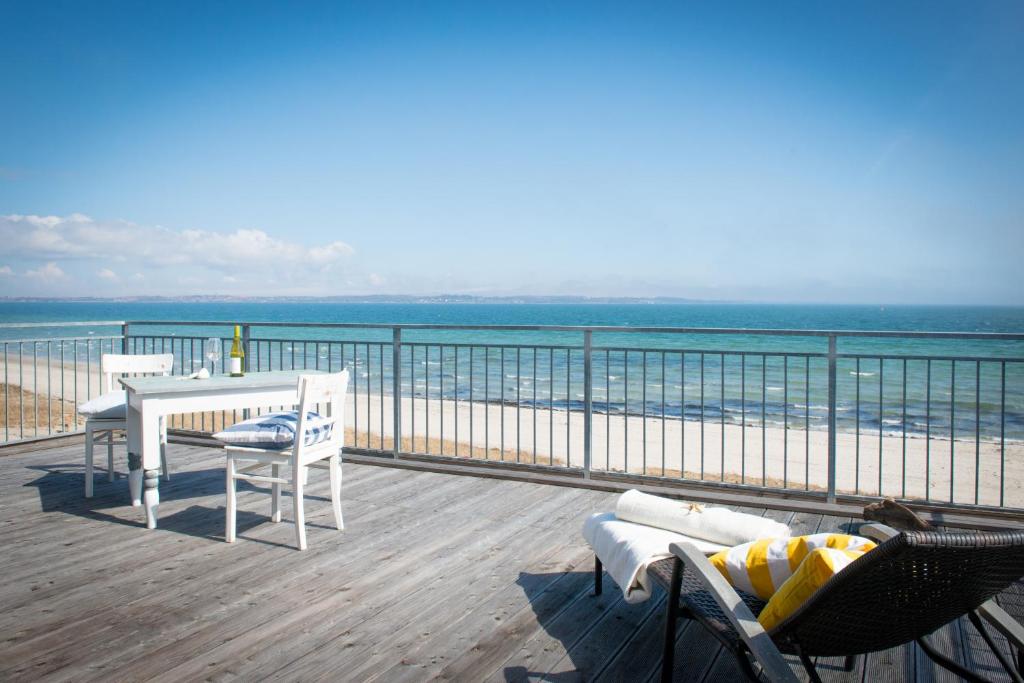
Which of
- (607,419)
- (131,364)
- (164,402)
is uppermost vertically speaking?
(131,364)

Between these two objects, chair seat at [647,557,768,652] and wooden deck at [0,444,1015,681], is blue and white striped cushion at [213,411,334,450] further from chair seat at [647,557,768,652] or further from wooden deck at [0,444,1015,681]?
chair seat at [647,557,768,652]

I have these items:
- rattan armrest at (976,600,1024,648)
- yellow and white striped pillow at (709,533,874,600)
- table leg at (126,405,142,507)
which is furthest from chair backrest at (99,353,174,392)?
rattan armrest at (976,600,1024,648)

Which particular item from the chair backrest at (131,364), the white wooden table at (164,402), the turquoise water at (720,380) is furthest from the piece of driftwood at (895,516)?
the chair backrest at (131,364)

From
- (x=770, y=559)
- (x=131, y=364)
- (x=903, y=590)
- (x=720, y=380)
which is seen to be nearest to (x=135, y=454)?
(x=131, y=364)

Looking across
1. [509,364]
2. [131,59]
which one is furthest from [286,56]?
[509,364]

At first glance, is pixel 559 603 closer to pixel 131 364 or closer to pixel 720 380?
pixel 131 364

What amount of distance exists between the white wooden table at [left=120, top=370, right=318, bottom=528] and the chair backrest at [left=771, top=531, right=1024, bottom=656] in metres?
3.09

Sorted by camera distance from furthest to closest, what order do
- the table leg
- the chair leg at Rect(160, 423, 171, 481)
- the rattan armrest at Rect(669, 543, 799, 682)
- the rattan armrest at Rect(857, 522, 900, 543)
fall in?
1. the chair leg at Rect(160, 423, 171, 481)
2. the table leg
3. the rattan armrest at Rect(857, 522, 900, 543)
4. the rattan armrest at Rect(669, 543, 799, 682)

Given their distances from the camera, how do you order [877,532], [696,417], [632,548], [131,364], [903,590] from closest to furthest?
1. [903,590]
2. [877,532]
3. [632,548]
4. [131,364]
5. [696,417]

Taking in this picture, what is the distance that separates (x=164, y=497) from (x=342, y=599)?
93.3 inches

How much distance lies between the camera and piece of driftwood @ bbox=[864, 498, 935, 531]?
11.1 feet

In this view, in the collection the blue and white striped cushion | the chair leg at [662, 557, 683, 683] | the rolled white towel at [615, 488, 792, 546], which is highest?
the blue and white striped cushion

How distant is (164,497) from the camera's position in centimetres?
450

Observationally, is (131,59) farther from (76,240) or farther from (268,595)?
(76,240)
